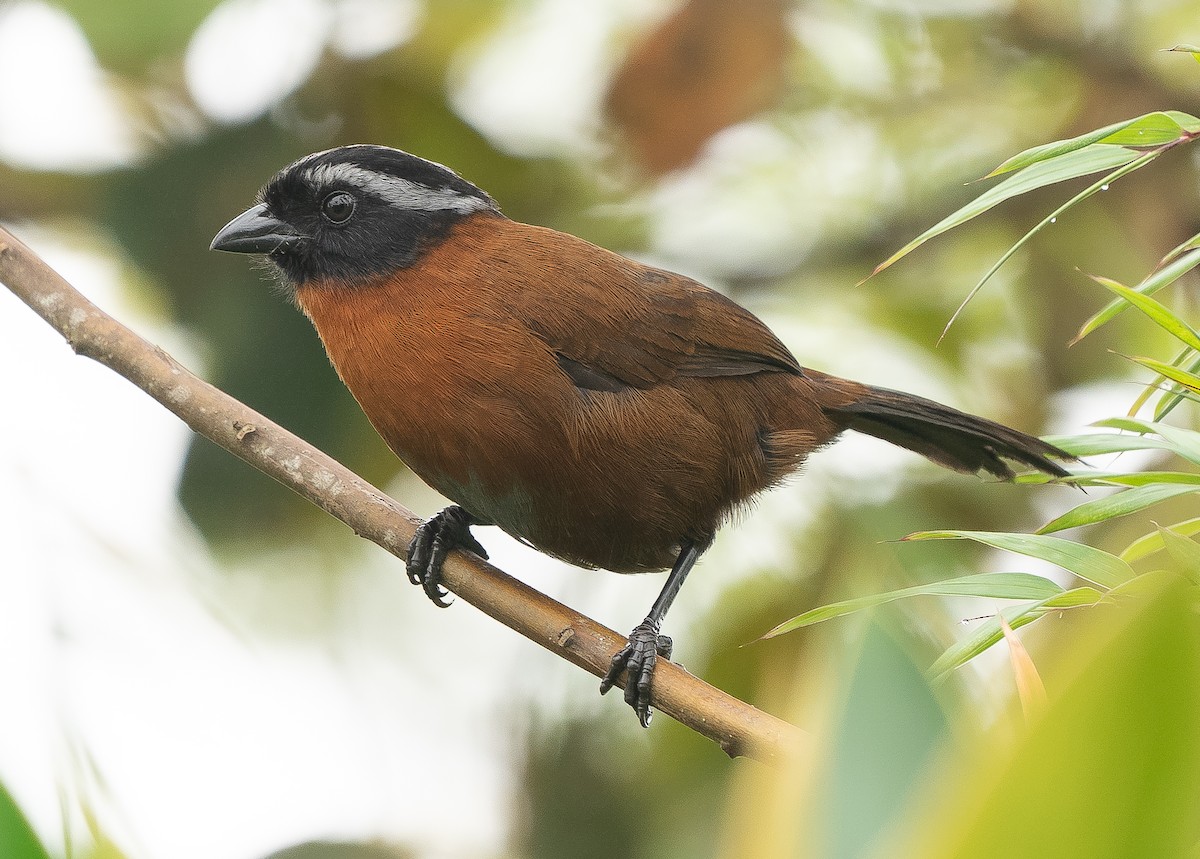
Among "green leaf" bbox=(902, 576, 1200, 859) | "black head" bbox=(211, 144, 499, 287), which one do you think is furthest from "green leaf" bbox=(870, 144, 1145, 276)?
"black head" bbox=(211, 144, 499, 287)

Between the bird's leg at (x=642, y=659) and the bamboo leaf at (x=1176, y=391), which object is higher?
the bamboo leaf at (x=1176, y=391)

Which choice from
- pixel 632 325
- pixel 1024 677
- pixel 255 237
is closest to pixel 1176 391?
pixel 1024 677

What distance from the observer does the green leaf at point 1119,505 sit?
135 centimetres

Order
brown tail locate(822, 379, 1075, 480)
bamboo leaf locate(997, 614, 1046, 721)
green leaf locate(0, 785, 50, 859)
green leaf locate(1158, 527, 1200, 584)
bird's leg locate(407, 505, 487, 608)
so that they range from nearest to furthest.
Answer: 1. green leaf locate(0, 785, 50, 859)
2. bamboo leaf locate(997, 614, 1046, 721)
3. green leaf locate(1158, 527, 1200, 584)
4. bird's leg locate(407, 505, 487, 608)
5. brown tail locate(822, 379, 1075, 480)

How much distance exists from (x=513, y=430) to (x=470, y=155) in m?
1.49

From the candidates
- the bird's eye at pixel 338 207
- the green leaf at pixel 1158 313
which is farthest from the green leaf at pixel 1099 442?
the bird's eye at pixel 338 207

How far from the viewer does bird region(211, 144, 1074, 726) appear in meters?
2.25

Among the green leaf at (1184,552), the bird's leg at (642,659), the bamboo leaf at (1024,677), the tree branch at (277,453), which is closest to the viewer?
the bamboo leaf at (1024,677)

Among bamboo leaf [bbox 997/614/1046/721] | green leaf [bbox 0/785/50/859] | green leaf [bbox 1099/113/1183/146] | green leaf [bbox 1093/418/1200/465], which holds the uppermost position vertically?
green leaf [bbox 1099/113/1183/146]

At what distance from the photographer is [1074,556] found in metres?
1.37

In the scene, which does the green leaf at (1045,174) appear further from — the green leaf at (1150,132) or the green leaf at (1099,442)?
the green leaf at (1099,442)

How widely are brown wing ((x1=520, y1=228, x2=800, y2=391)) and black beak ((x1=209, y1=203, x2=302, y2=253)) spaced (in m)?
0.56

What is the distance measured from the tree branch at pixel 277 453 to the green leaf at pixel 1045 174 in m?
0.83

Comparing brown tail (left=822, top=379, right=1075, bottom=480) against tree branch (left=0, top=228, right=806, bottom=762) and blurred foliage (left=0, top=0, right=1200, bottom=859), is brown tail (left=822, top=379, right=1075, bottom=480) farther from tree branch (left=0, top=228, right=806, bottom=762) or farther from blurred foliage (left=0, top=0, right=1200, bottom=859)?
tree branch (left=0, top=228, right=806, bottom=762)
